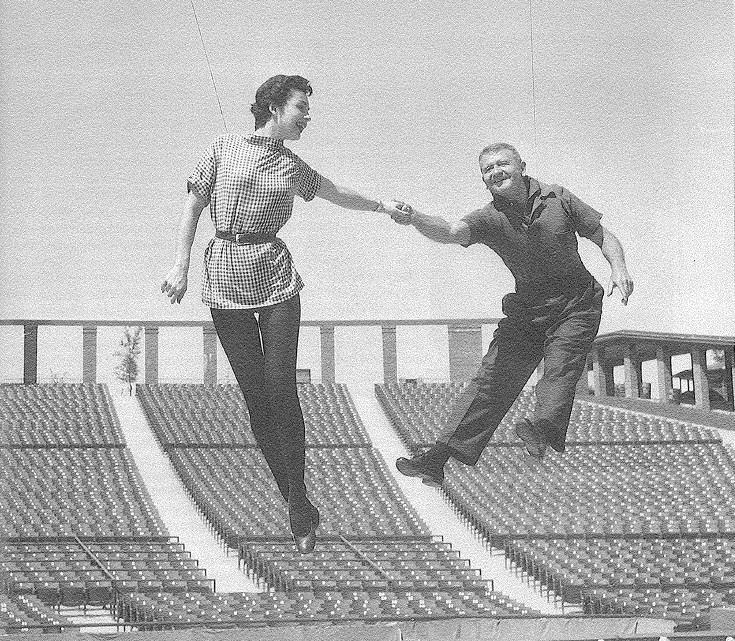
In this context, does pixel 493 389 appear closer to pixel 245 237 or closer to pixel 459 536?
pixel 245 237

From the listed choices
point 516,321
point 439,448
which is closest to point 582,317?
point 516,321

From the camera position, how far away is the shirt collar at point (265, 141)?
29.3ft

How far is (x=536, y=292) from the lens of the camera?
1002 centimetres

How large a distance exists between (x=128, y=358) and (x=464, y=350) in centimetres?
617

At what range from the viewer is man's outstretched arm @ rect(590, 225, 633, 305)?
967 centimetres

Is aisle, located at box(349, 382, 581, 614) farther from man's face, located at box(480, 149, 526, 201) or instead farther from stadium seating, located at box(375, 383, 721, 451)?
man's face, located at box(480, 149, 526, 201)

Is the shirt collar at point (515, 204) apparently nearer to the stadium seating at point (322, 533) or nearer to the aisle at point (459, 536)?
the stadium seating at point (322, 533)

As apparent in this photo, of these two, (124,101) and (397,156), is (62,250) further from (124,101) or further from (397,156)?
(397,156)

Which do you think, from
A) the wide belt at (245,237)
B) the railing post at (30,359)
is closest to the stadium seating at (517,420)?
the wide belt at (245,237)

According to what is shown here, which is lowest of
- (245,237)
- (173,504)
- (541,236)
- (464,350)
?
(173,504)

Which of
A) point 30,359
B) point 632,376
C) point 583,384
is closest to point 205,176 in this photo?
point 583,384

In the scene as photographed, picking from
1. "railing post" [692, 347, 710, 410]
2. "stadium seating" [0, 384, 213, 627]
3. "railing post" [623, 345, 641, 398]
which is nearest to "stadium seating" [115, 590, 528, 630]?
"stadium seating" [0, 384, 213, 627]

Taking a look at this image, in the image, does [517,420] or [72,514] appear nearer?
[517,420]

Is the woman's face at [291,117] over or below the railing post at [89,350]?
over
